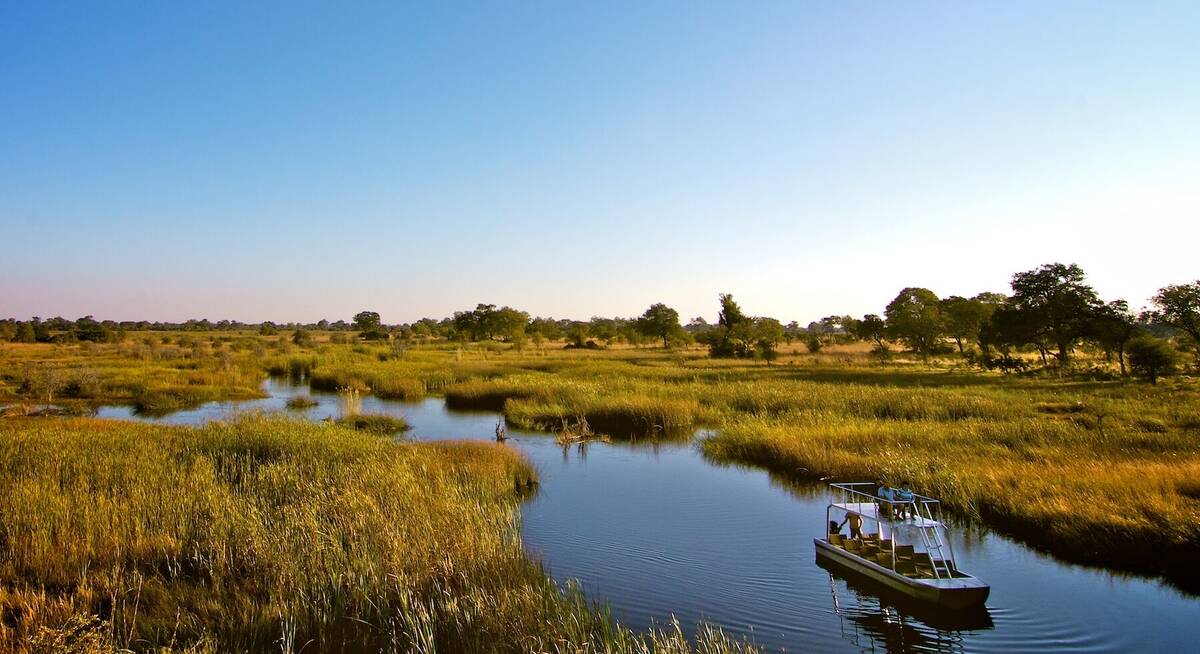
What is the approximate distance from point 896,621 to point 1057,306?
3968cm

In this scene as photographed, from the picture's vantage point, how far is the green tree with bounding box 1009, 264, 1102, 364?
127 ft

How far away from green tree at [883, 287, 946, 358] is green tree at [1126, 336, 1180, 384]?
1742cm

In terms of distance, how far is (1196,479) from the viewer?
11375 millimetres

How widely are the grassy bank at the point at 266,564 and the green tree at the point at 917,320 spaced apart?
156 feet

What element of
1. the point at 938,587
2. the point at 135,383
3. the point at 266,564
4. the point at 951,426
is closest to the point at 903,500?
the point at 938,587

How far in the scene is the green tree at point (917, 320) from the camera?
168 ft

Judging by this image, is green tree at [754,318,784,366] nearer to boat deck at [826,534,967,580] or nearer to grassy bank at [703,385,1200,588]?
grassy bank at [703,385,1200,588]

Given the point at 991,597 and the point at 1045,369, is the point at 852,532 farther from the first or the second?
the point at 1045,369

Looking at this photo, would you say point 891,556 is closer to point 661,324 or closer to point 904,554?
point 904,554

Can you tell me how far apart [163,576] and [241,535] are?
3.00 ft

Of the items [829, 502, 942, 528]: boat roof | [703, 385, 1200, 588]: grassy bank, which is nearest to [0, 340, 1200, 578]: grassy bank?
[703, 385, 1200, 588]: grassy bank

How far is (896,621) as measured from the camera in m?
8.11

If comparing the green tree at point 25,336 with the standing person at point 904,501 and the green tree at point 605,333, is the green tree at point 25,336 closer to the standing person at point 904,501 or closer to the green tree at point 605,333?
the green tree at point 605,333

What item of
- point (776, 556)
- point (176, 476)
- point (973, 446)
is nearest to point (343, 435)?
point (176, 476)
